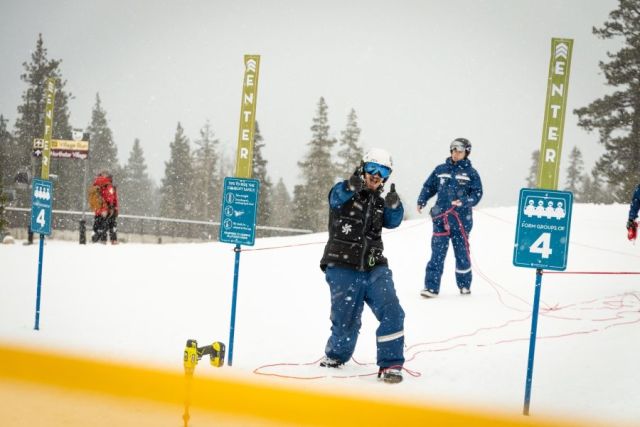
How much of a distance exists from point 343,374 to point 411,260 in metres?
Result: 6.63

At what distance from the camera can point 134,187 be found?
70125 mm

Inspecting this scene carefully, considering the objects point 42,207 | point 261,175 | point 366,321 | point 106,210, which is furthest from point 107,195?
point 261,175

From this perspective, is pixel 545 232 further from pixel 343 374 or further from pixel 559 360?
pixel 343 374

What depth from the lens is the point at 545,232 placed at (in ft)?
13.1

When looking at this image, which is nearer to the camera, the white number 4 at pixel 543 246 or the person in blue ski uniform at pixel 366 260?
the white number 4 at pixel 543 246

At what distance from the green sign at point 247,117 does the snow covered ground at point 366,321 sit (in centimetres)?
195

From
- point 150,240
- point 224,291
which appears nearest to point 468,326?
point 224,291

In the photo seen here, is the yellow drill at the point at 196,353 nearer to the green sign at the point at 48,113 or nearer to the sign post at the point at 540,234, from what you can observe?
the sign post at the point at 540,234

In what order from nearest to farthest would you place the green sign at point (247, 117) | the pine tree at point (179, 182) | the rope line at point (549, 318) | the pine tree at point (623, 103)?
the rope line at point (549, 318)
the green sign at point (247, 117)
the pine tree at point (623, 103)
the pine tree at point (179, 182)

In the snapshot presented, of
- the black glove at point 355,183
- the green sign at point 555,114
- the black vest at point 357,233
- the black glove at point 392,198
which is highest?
the green sign at point 555,114

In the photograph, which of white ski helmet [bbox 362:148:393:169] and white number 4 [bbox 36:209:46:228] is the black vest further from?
white number 4 [bbox 36:209:46:228]

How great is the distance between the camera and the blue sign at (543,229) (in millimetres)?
3934

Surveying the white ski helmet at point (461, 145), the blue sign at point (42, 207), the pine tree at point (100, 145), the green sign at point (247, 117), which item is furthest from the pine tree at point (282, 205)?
the green sign at point (247, 117)

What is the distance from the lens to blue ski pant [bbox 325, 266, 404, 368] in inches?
178
